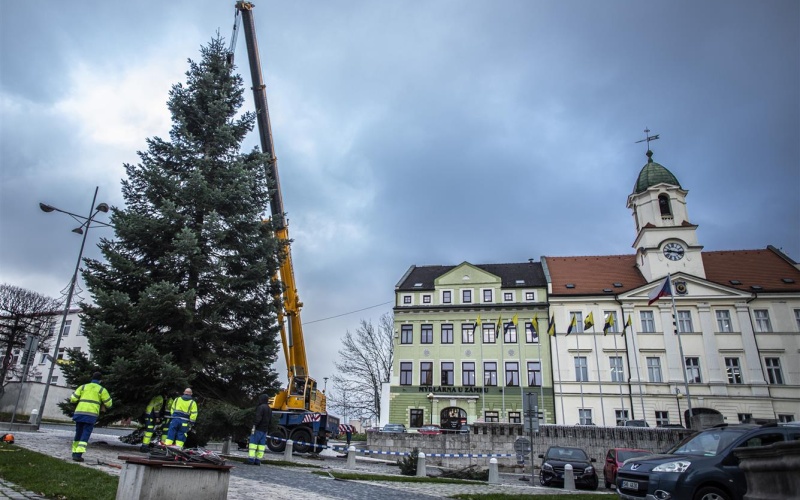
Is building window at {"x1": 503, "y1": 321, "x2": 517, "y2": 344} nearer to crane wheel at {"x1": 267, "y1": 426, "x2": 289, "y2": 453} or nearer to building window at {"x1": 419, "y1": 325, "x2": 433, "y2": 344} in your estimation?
building window at {"x1": 419, "y1": 325, "x2": 433, "y2": 344}

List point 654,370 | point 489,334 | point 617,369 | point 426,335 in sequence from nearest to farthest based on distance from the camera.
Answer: point 654,370 < point 617,369 < point 489,334 < point 426,335

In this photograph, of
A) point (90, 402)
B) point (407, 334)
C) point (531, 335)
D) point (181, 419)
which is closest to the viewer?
point (90, 402)

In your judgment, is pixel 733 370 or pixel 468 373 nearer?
pixel 733 370

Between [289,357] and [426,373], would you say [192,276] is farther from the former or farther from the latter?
[426,373]

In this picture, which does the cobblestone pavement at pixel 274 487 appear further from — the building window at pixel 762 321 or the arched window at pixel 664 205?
the arched window at pixel 664 205

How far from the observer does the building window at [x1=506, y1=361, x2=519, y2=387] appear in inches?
1569

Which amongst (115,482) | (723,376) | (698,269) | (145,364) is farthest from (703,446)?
(698,269)

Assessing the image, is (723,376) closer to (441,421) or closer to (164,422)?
(441,421)

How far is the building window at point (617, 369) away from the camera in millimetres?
38188

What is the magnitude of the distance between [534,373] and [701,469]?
31453 mm

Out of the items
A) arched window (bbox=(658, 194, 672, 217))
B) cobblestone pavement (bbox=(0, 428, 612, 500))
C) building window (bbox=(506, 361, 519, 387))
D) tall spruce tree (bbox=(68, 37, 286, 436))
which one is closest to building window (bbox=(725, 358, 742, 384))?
arched window (bbox=(658, 194, 672, 217))

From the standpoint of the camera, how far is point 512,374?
40.1m

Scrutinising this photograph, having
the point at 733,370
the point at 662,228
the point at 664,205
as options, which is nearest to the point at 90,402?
the point at 733,370

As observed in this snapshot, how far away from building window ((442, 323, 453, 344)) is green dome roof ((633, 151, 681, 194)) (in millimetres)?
20360
